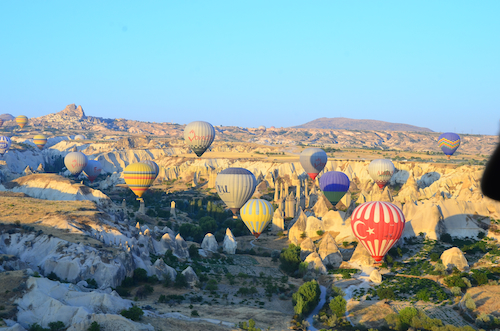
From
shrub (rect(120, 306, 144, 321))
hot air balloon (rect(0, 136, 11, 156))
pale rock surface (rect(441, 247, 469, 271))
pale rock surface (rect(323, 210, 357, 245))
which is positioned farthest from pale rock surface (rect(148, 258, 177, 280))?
hot air balloon (rect(0, 136, 11, 156))

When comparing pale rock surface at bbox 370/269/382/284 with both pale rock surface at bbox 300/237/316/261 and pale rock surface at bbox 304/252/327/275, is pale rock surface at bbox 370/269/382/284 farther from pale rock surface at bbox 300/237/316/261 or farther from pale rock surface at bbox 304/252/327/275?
pale rock surface at bbox 300/237/316/261

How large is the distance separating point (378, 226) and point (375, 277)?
4.99m

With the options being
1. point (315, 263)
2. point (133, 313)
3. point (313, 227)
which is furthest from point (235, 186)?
point (133, 313)

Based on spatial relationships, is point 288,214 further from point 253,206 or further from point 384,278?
point 384,278

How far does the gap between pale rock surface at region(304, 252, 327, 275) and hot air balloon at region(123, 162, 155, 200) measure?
38.7 meters

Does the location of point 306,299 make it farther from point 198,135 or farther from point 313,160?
point 198,135

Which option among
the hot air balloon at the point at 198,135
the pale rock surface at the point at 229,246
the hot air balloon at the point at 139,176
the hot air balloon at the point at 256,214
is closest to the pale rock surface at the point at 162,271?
the pale rock surface at the point at 229,246

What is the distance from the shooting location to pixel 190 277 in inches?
1812

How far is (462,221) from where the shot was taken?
58188 mm

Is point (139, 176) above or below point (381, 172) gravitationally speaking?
below

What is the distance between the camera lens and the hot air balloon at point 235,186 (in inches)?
2825

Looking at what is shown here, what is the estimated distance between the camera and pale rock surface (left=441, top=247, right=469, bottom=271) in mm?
45669

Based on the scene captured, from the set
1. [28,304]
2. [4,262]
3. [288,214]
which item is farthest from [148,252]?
[288,214]

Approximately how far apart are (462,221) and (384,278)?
18.2 meters
